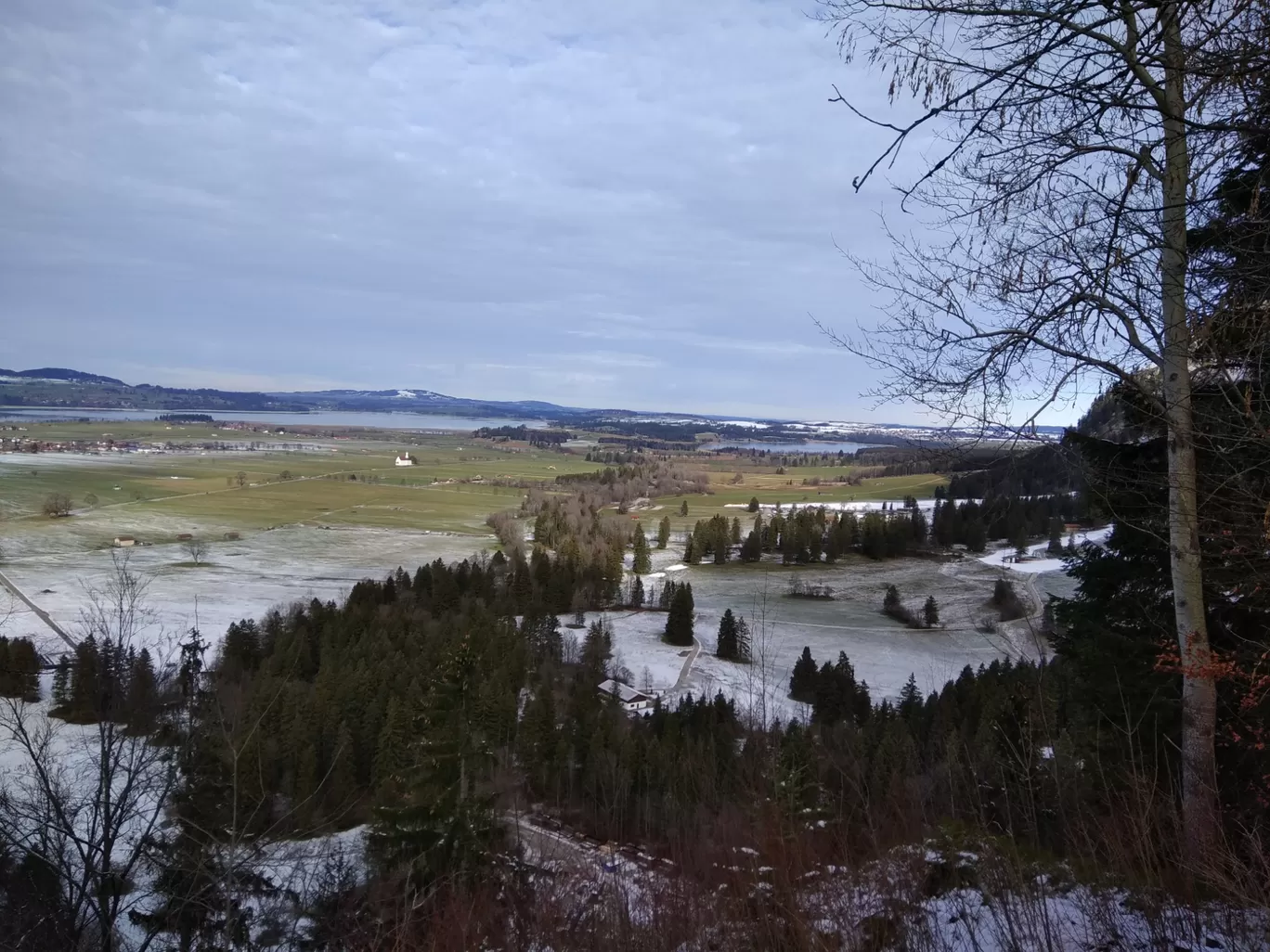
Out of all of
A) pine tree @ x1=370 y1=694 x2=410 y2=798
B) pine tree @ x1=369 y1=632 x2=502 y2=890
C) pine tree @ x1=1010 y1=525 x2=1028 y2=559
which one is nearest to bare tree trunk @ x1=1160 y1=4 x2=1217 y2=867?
pine tree @ x1=369 y1=632 x2=502 y2=890

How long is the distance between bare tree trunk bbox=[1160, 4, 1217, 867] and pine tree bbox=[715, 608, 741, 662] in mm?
29526

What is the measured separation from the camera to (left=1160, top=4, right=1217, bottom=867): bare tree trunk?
3.49 m

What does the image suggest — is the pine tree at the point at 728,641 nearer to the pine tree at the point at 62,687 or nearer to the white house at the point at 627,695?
the white house at the point at 627,695

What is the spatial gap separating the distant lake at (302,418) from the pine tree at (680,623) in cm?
7432

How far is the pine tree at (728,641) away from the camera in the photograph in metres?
33.6

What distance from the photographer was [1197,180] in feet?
11.5

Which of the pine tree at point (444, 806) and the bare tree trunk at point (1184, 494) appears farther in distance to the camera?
the pine tree at point (444, 806)

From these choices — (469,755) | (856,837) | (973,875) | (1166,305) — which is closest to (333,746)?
(469,755)

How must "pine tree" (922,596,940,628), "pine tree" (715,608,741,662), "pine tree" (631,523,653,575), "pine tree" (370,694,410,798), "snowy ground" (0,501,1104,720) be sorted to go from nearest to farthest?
"pine tree" (370,694,410,798)
"snowy ground" (0,501,1104,720)
"pine tree" (715,608,741,662)
"pine tree" (922,596,940,628)
"pine tree" (631,523,653,575)

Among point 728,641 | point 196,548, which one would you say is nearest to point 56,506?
point 196,548

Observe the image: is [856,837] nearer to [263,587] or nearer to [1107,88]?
[1107,88]

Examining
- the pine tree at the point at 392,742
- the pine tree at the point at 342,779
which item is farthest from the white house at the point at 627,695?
the pine tree at the point at 342,779

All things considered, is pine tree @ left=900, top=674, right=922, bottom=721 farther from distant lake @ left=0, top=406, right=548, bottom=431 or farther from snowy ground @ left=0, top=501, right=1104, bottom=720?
distant lake @ left=0, top=406, right=548, bottom=431

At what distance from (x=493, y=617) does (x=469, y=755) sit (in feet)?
73.1
